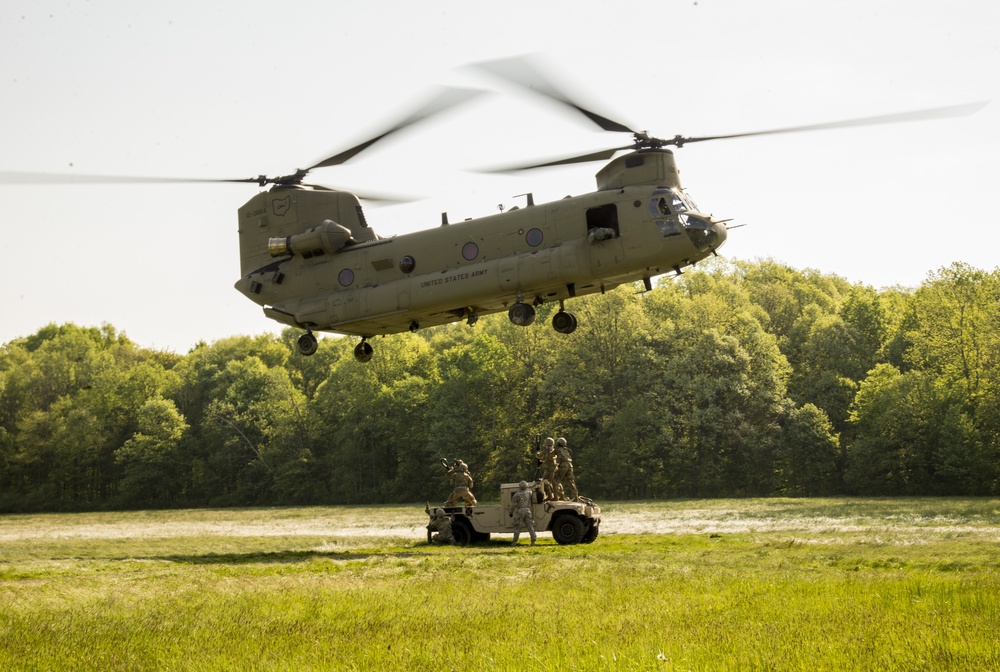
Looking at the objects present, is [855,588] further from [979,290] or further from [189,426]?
[189,426]

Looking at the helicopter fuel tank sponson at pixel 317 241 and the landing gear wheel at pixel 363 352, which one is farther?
the landing gear wheel at pixel 363 352

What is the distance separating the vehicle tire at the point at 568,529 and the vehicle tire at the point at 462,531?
2130 millimetres

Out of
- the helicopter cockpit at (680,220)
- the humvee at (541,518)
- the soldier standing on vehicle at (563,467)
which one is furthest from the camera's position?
the soldier standing on vehicle at (563,467)

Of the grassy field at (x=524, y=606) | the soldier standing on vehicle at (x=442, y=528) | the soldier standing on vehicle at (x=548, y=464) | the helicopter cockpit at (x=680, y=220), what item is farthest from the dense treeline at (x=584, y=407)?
the helicopter cockpit at (x=680, y=220)

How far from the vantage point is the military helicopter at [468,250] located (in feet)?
77.4

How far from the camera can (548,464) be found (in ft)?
85.8

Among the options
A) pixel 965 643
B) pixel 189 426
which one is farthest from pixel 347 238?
pixel 189 426

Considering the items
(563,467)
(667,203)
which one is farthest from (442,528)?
(667,203)

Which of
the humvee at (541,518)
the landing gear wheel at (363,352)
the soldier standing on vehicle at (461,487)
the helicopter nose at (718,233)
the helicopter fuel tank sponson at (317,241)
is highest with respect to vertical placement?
the helicopter fuel tank sponson at (317,241)

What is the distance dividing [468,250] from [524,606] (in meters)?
11.5

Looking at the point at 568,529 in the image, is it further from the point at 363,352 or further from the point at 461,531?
the point at 363,352

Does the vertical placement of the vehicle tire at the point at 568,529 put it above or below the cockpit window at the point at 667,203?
below

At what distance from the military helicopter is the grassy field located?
5839 mm

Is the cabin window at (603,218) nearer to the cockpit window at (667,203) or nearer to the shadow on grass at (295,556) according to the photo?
the cockpit window at (667,203)
